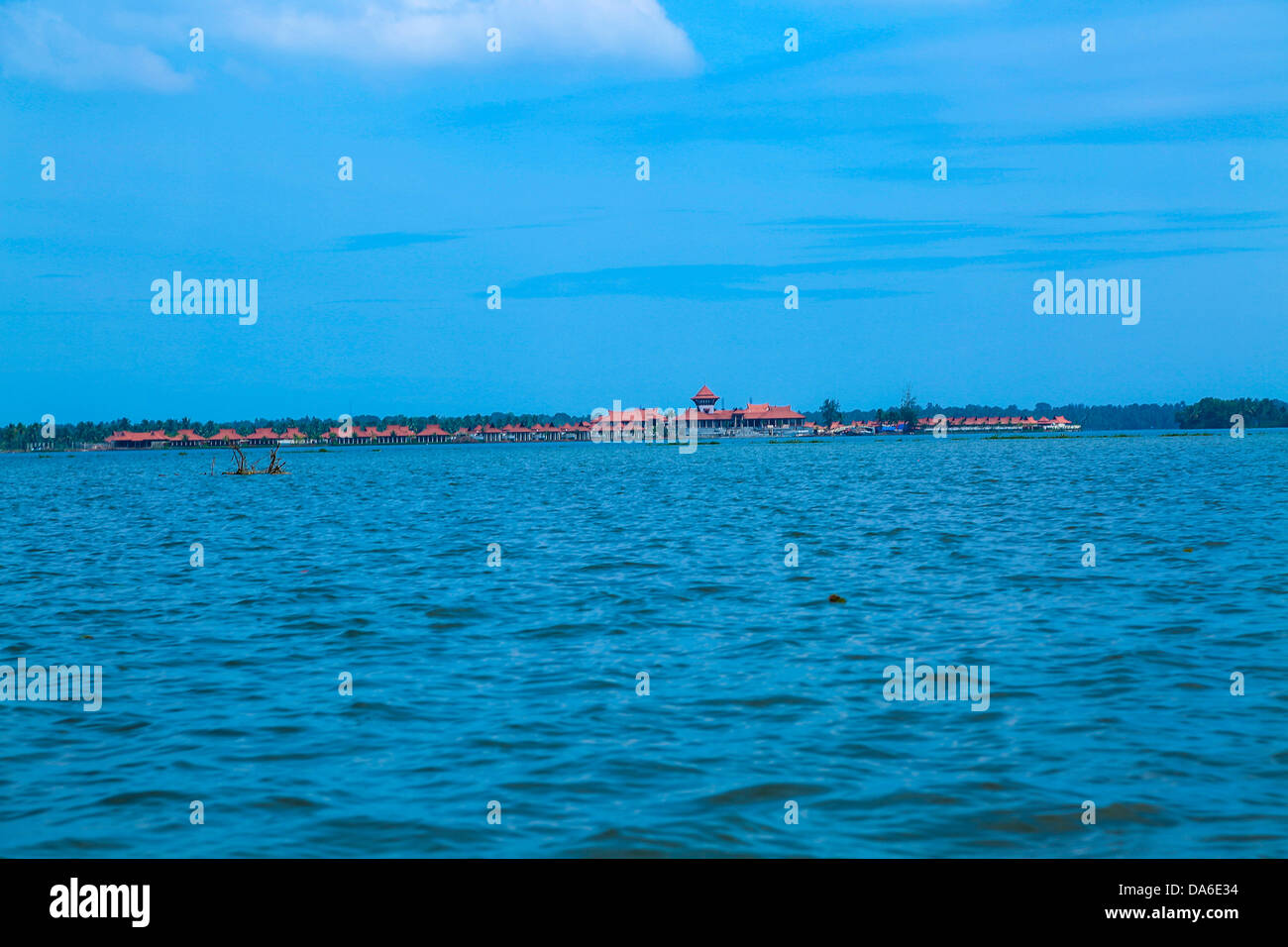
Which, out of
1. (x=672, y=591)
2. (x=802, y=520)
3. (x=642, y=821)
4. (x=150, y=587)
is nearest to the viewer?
(x=642, y=821)

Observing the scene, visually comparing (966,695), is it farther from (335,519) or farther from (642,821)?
(335,519)

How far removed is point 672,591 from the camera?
25578mm

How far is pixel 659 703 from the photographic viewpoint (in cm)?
1516

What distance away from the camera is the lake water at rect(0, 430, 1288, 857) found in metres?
10.6

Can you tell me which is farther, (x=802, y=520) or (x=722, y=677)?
(x=802, y=520)

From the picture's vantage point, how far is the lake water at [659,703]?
10.6 meters

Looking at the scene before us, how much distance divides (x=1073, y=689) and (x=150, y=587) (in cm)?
2202

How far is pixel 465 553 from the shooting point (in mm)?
35156

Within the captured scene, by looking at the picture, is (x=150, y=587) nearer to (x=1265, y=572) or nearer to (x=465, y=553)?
(x=465, y=553)
